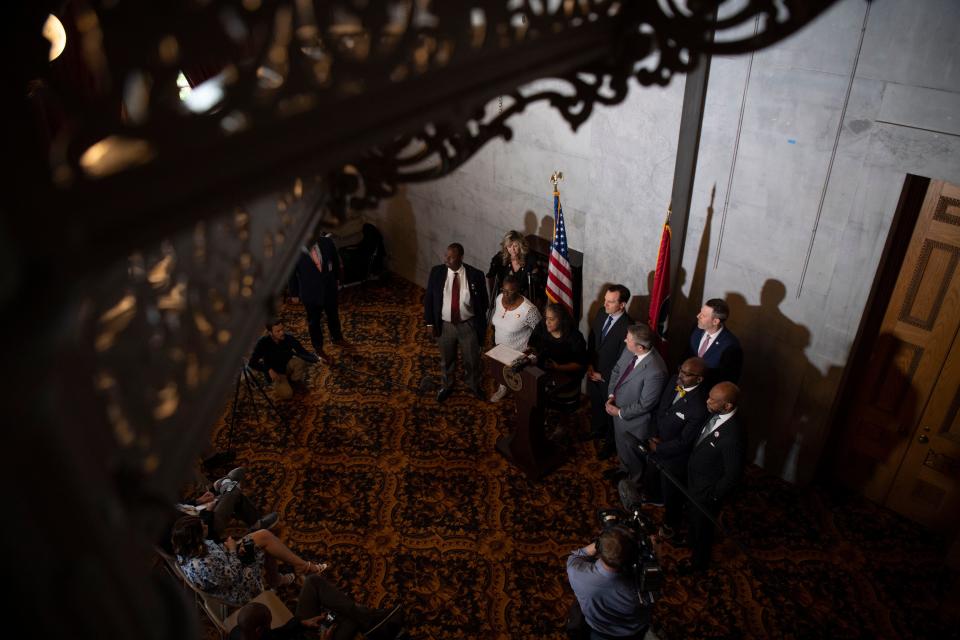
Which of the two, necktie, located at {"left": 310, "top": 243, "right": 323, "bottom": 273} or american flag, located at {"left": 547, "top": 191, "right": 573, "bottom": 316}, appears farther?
necktie, located at {"left": 310, "top": 243, "right": 323, "bottom": 273}

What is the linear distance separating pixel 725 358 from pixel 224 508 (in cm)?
394

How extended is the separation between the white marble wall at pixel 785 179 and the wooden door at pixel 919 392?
0.33 meters

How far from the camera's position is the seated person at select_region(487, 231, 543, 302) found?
661cm

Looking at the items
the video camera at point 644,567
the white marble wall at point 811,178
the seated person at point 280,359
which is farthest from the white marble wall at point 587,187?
the video camera at point 644,567

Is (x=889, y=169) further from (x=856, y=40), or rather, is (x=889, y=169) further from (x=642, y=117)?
(x=642, y=117)

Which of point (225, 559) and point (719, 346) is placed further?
point (719, 346)

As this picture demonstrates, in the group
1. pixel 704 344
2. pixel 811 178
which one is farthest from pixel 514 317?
pixel 811 178

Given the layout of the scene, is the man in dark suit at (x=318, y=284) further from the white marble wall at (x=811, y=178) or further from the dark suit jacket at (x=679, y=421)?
the dark suit jacket at (x=679, y=421)

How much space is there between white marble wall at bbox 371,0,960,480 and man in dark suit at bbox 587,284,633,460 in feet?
2.07

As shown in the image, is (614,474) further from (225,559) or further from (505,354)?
(225,559)

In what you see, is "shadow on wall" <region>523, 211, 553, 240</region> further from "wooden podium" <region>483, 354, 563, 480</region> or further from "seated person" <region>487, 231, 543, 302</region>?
"wooden podium" <region>483, 354, 563, 480</region>

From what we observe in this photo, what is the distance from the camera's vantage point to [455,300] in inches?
257

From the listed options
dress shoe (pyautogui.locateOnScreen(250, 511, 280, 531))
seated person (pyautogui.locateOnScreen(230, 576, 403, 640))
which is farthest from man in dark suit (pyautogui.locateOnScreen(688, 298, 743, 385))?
dress shoe (pyautogui.locateOnScreen(250, 511, 280, 531))

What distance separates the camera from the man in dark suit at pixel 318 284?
24.0 feet
